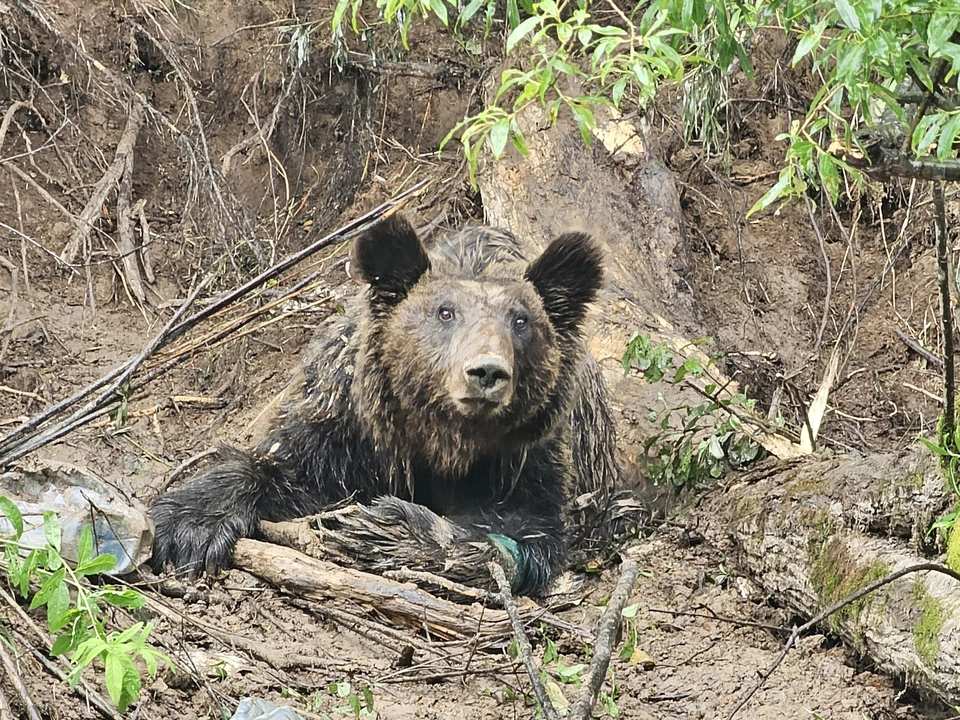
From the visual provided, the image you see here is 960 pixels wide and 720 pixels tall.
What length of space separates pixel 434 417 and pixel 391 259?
31.4 inches

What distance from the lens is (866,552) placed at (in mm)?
3771

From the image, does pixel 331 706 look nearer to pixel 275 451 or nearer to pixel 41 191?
pixel 275 451

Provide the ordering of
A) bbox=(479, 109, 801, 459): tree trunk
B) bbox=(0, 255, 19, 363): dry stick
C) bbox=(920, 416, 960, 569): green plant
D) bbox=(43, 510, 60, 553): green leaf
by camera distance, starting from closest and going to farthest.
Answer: bbox=(43, 510, 60, 553): green leaf < bbox=(920, 416, 960, 569): green plant < bbox=(479, 109, 801, 459): tree trunk < bbox=(0, 255, 19, 363): dry stick

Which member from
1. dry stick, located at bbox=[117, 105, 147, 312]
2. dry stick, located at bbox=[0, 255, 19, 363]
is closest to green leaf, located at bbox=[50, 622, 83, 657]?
dry stick, located at bbox=[0, 255, 19, 363]

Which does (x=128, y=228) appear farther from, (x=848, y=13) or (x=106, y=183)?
(x=848, y=13)

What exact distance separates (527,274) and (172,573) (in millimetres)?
2257

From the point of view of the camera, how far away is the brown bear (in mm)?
5117

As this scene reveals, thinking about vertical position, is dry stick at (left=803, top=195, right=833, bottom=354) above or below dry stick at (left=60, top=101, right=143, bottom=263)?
below

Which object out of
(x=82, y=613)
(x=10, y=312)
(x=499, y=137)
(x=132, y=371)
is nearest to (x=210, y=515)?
(x=132, y=371)

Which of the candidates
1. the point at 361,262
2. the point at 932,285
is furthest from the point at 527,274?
the point at 932,285

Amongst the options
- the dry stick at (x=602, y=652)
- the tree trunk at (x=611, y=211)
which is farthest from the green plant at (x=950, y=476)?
the tree trunk at (x=611, y=211)

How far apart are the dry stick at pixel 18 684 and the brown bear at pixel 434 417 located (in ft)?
6.45

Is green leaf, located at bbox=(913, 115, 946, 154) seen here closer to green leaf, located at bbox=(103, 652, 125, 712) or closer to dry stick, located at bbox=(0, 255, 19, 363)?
green leaf, located at bbox=(103, 652, 125, 712)

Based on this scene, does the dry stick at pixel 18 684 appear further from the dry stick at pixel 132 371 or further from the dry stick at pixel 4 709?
the dry stick at pixel 132 371
